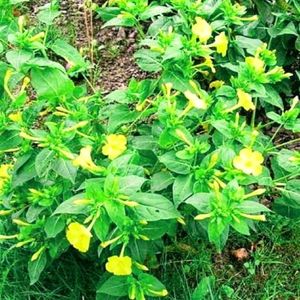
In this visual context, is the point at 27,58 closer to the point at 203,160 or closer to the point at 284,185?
the point at 203,160

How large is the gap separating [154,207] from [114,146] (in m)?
0.24

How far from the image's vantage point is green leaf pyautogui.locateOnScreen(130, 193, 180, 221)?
6.57 feet

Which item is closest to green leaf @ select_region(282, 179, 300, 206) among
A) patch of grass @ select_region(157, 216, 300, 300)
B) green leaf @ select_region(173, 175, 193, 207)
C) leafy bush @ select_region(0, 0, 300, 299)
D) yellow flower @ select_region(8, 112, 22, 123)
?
leafy bush @ select_region(0, 0, 300, 299)

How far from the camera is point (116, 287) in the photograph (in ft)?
7.43

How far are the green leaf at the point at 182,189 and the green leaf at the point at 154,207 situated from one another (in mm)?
30

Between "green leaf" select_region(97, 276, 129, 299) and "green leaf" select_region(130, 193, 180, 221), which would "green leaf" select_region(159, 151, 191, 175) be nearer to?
"green leaf" select_region(130, 193, 180, 221)

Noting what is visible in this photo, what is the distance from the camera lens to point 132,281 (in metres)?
2.24

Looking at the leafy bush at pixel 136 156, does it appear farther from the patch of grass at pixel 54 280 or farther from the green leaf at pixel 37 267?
the patch of grass at pixel 54 280

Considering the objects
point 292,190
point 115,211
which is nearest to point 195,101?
point 115,211

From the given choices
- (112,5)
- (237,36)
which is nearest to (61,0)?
(112,5)

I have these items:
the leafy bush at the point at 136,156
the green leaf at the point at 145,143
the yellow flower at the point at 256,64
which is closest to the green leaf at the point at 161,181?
the leafy bush at the point at 136,156

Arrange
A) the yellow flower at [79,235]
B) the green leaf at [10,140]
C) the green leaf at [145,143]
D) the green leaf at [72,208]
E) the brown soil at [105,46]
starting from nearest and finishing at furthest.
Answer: the yellow flower at [79,235]
the green leaf at [72,208]
the green leaf at [10,140]
the green leaf at [145,143]
the brown soil at [105,46]

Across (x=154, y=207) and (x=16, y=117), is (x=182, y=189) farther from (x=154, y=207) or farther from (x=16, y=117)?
(x=16, y=117)

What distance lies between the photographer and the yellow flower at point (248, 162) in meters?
2.04
